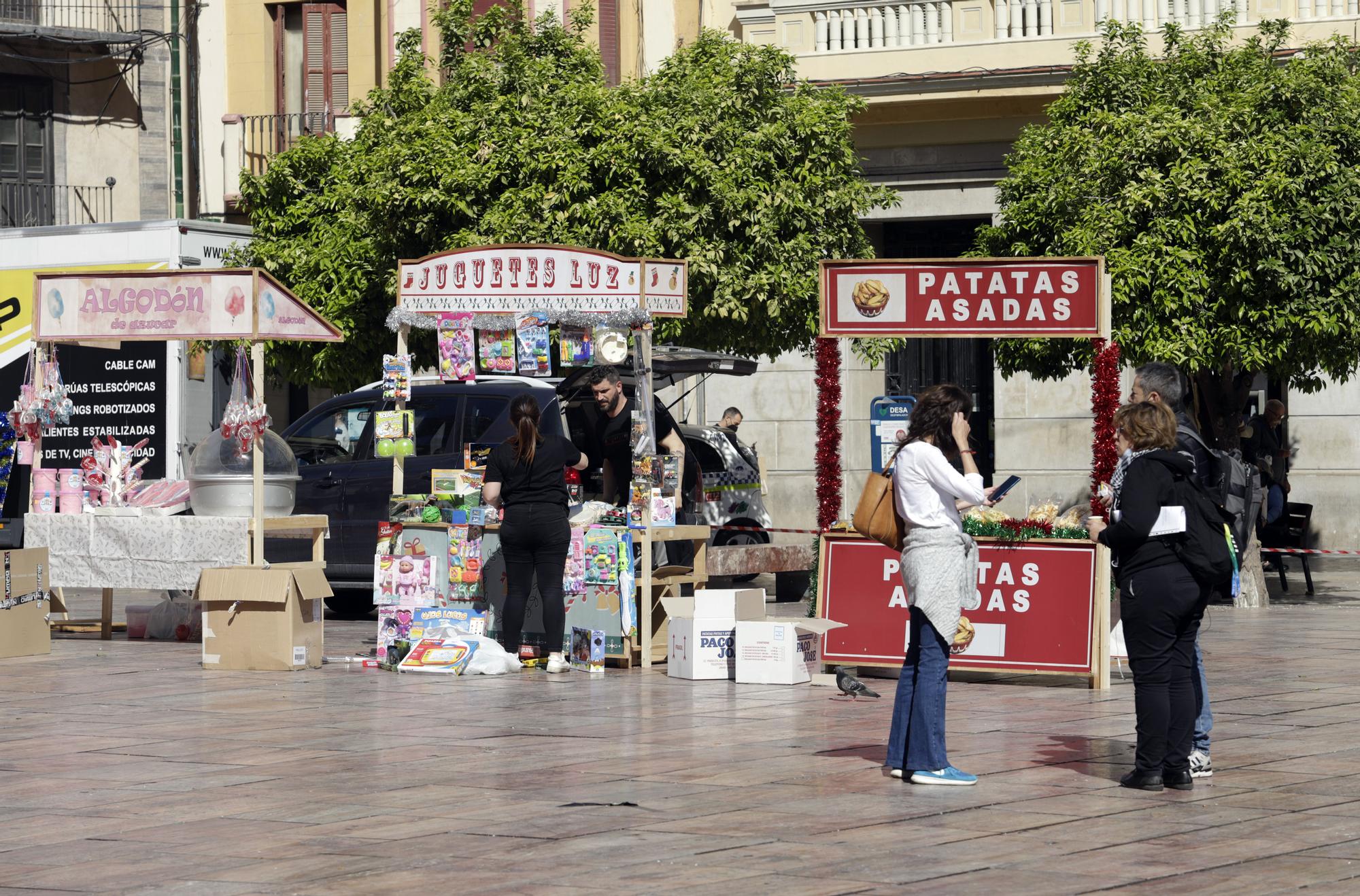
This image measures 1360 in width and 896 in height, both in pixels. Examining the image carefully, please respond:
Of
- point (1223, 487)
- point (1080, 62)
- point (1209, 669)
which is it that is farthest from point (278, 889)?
point (1080, 62)

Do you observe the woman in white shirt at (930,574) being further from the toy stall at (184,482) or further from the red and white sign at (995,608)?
the toy stall at (184,482)

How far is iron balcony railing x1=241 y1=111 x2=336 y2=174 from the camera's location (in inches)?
1163

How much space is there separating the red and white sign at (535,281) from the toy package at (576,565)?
160cm

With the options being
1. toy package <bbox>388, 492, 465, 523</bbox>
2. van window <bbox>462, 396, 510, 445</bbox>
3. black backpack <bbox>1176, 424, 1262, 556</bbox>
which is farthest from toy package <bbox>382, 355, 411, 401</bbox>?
black backpack <bbox>1176, 424, 1262, 556</bbox>

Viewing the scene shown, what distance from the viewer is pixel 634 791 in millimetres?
8352

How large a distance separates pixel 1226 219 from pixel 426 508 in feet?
26.4

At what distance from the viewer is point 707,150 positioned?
2119cm

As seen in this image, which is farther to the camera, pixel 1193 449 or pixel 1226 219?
pixel 1226 219

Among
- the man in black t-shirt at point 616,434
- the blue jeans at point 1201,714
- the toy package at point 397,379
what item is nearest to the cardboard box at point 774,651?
the man in black t-shirt at point 616,434

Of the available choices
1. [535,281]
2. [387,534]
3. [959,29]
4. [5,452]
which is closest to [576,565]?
[387,534]

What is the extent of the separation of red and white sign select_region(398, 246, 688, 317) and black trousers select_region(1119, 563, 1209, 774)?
5.89m

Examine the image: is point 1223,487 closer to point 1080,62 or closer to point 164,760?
point 164,760

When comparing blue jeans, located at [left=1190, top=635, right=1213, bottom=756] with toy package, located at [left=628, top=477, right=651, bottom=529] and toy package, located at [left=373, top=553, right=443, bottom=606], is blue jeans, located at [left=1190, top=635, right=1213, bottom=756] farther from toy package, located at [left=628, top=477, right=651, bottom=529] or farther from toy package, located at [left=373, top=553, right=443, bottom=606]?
toy package, located at [left=373, top=553, right=443, bottom=606]

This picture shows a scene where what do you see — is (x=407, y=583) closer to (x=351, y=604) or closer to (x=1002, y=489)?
(x=351, y=604)
